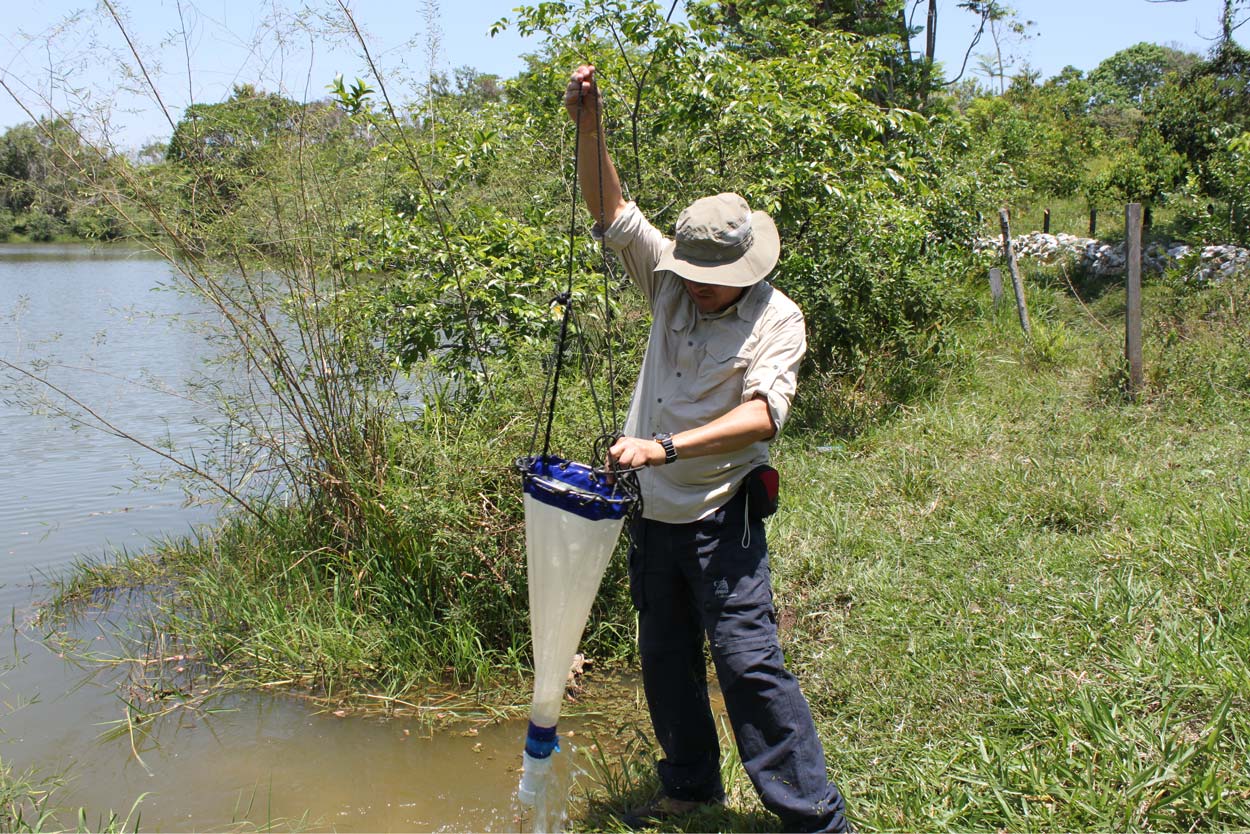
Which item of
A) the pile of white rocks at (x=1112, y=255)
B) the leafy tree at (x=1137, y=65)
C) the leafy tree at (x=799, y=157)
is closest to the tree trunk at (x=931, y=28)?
the pile of white rocks at (x=1112, y=255)

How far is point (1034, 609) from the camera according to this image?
3.50 meters

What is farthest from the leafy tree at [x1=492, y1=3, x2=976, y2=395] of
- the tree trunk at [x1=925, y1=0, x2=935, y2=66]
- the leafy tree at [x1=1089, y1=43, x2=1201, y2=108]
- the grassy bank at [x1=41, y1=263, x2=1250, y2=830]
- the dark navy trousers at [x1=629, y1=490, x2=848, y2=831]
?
the leafy tree at [x1=1089, y1=43, x2=1201, y2=108]

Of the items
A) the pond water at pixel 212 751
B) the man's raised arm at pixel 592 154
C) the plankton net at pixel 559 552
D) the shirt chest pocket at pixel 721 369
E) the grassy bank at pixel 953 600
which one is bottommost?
the pond water at pixel 212 751

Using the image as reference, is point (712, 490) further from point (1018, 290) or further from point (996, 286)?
point (996, 286)

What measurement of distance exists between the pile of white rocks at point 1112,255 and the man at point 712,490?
26.2 ft

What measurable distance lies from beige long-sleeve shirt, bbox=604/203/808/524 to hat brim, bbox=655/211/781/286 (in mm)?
95

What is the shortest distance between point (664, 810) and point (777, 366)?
4.36 ft

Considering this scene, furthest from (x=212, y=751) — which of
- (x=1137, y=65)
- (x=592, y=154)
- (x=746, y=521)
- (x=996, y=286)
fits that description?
(x=1137, y=65)

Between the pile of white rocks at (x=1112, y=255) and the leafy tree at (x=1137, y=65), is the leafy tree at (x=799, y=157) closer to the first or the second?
the pile of white rocks at (x=1112, y=255)

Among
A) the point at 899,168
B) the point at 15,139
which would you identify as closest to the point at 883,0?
the point at 899,168

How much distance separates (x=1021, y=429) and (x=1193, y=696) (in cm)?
354

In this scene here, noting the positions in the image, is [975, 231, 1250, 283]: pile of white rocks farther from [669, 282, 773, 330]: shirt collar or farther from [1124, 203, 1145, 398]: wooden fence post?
[669, 282, 773, 330]: shirt collar

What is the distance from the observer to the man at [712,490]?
97.2 inches

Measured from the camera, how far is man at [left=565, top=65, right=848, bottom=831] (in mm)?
2469
